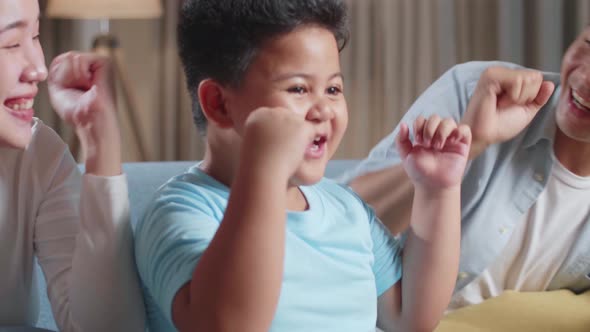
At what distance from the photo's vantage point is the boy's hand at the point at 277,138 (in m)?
0.85

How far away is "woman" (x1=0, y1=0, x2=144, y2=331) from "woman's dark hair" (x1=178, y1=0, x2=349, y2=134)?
100 millimetres

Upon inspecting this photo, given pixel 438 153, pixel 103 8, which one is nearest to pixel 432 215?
pixel 438 153

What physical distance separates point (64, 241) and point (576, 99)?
768mm

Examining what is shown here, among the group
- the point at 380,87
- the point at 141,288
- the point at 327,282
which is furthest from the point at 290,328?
the point at 380,87

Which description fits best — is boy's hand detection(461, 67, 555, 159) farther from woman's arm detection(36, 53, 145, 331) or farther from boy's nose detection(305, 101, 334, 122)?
woman's arm detection(36, 53, 145, 331)

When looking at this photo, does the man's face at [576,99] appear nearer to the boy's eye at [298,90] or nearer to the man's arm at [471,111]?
the man's arm at [471,111]

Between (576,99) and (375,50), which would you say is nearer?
(576,99)

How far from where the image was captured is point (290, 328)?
0.96 metres

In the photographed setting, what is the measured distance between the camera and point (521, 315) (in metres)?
1.34

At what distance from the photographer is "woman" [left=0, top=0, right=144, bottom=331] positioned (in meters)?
0.97

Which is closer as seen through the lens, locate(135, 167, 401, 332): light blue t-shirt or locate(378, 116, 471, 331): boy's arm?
locate(135, 167, 401, 332): light blue t-shirt

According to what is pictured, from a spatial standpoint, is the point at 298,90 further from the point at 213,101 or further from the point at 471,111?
the point at 471,111

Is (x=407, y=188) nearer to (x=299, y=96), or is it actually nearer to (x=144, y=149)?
→ (x=299, y=96)

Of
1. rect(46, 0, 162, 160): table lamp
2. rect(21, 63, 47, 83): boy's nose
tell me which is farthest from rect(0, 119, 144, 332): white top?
rect(46, 0, 162, 160): table lamp
